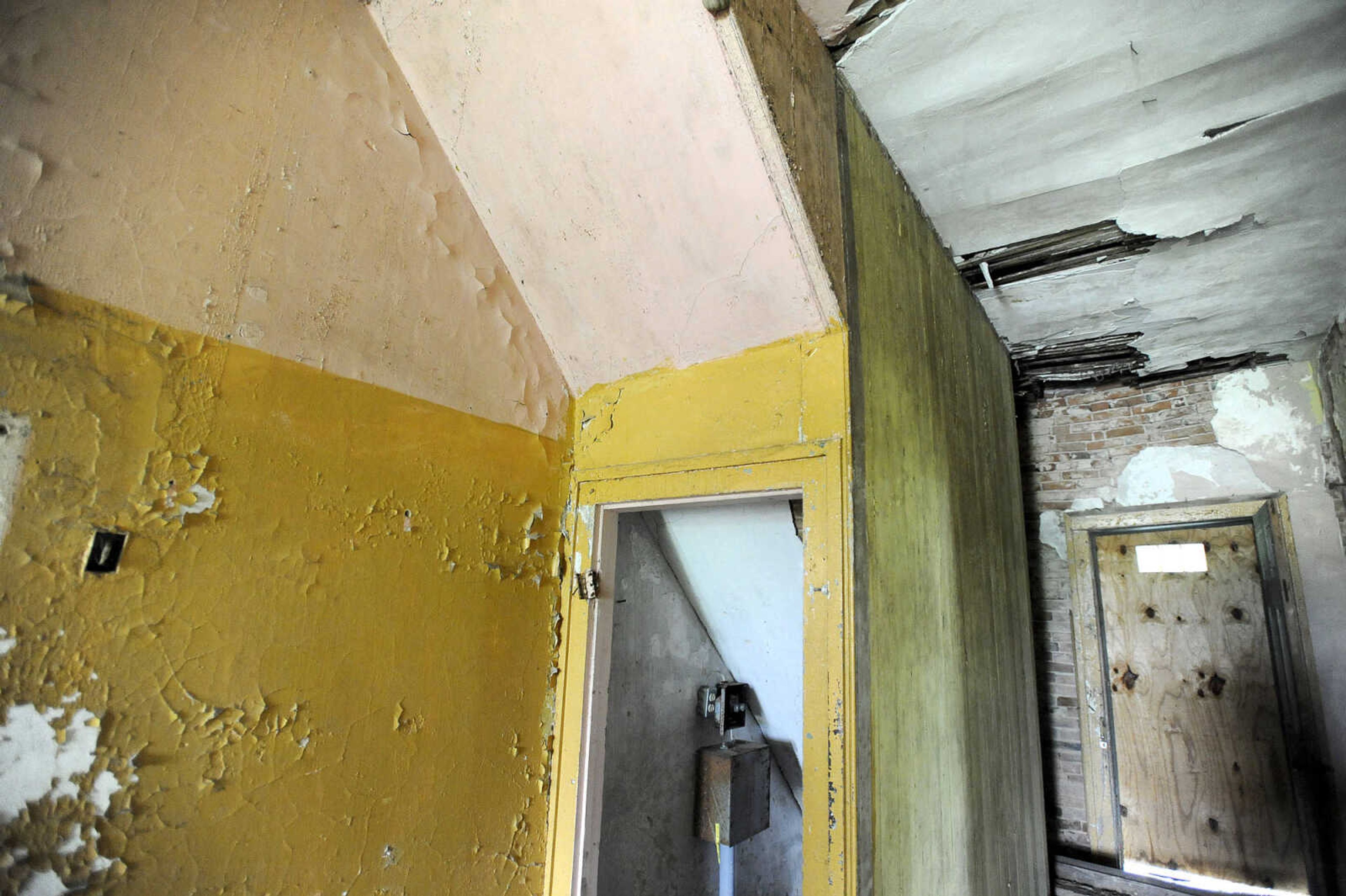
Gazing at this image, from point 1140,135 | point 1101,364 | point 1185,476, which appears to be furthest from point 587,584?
point 1185,476

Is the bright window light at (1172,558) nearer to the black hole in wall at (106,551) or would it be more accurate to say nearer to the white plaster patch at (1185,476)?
the white plaster patch at (1185,476)

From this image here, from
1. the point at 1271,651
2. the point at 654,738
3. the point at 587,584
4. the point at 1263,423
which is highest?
the point at 1263,423

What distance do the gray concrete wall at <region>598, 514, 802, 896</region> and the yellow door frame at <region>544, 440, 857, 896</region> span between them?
0.48m

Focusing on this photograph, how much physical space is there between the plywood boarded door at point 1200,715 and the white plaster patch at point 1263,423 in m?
0.41

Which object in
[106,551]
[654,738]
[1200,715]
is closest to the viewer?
[106,551]

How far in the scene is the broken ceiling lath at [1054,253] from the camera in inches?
98.5

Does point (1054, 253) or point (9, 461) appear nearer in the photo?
point (9, 461)

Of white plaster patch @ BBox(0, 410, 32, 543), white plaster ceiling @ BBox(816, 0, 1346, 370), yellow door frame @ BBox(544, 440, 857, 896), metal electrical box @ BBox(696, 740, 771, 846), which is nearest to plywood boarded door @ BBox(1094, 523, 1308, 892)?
white plaster ceiling @ BBox(816, 0, 1346, 370)

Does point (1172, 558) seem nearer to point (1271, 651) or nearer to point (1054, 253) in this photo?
point (1271, 651)

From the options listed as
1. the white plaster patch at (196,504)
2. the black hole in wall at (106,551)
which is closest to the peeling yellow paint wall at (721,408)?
the white plaster patch at (196,504)

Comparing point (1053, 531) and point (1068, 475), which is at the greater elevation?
point (1068, 475)

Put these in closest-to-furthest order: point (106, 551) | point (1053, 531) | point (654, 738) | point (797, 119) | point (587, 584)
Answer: point (106, 551) < point (797, 119) < point (587, 584) < point (654, 738) < point (1053, 531)

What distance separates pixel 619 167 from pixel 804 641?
1245 mm

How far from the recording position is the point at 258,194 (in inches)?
55.6
